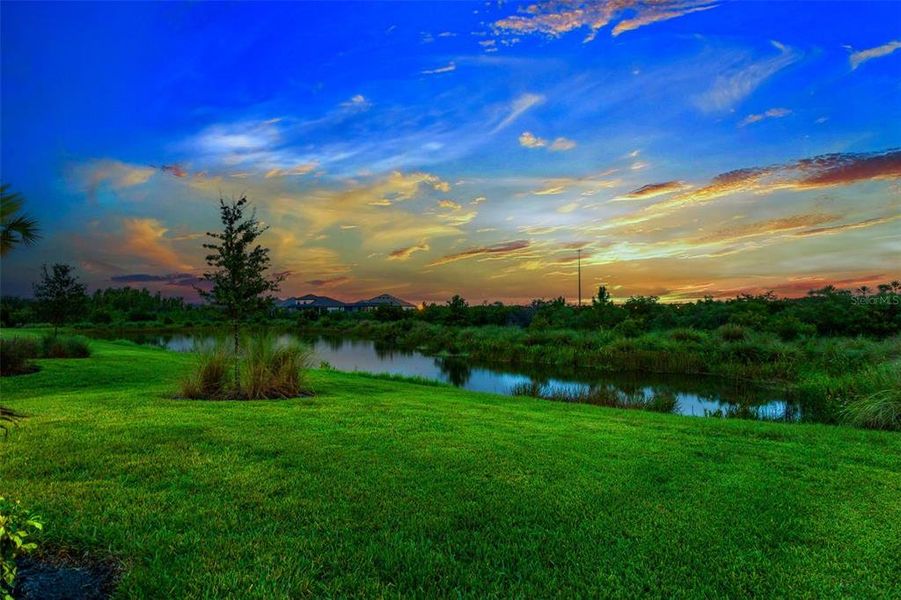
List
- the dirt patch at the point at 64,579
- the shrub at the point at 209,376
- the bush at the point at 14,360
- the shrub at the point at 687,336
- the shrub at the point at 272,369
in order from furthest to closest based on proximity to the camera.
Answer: the shrub at the point at 687,336 → the bush at the point at 14,360 → the shrub at the point at 272,369 → the shrub at the point at 209,376 → the dirt patch at the point at 64,579

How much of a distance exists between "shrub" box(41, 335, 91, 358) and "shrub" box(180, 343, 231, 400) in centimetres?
1054

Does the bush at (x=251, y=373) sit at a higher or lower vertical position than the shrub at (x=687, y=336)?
higher

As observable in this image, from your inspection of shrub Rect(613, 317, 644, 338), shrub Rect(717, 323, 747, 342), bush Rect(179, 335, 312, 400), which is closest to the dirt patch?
bush Rect(179, 335, 312, 400)

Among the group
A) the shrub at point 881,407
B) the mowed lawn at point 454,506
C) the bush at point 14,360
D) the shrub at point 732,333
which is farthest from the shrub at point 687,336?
the bush at point 14,360

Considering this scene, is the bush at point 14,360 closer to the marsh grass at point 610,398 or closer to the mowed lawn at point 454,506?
the mowed lawn at point 454,506

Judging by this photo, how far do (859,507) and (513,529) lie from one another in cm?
332

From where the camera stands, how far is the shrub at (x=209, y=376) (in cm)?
1052

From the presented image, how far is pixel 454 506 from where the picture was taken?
168 inches

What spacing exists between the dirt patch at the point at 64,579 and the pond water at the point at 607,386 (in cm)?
921

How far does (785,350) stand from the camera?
22375 mm

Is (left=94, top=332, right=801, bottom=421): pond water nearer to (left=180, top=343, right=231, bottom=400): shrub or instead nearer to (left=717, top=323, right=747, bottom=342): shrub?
(left=180, top=343, right=231, bottom=400): shrub

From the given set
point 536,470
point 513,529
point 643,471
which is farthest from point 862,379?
point 513,529

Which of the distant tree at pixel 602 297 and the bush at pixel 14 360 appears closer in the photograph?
the bush at pixel 14 360

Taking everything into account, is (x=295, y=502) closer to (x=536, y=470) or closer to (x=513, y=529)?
(x=513, y=529)
